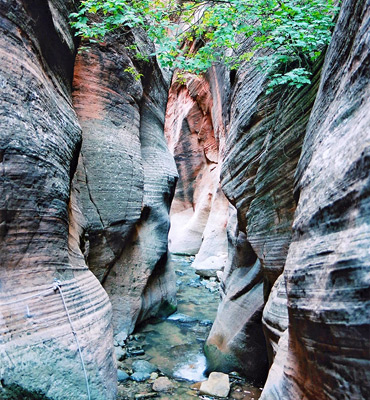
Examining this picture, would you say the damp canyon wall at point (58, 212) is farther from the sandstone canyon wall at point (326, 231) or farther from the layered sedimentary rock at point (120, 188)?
the sandstone canyon wall at point (326, 231)

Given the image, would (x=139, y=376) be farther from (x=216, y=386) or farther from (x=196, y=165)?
(x=196, y=165)

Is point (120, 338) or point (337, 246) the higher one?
point (337, 246)

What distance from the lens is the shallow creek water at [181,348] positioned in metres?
3.98

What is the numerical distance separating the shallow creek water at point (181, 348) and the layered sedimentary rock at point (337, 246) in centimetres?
215

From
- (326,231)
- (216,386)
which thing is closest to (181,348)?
(216,386)

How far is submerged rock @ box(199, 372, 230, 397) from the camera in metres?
3.87

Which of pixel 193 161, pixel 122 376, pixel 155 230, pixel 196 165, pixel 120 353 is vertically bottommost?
pixel 122 376

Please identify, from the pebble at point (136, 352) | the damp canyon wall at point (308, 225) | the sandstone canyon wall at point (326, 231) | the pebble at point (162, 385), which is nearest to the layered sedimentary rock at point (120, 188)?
the pebble at point (136, 352)

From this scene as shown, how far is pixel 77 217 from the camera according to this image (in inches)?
171

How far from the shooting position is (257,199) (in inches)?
173

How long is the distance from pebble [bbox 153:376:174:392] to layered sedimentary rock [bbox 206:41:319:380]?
763 mm

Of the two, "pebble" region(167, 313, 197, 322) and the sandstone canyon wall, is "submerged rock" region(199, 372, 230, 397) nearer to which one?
the sandstone canyon wall

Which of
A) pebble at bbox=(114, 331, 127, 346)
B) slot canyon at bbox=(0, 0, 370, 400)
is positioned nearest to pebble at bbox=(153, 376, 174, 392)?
slot canyon at bbox=(0, 0, 370, 400)

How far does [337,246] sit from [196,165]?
18716mm
